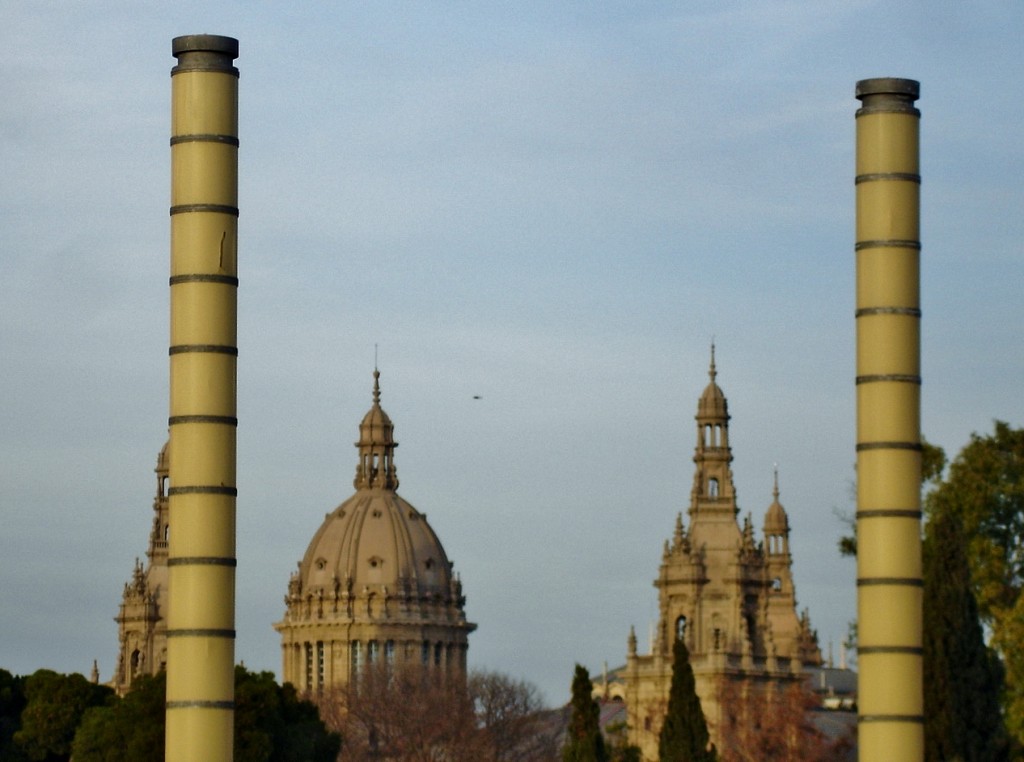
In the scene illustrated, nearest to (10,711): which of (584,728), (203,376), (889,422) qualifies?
(584,728)

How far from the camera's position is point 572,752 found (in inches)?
3957

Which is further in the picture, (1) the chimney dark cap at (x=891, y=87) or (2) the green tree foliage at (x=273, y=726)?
(2) the green tree foliage at (x=273, y=726)

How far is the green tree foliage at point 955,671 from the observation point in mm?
62812

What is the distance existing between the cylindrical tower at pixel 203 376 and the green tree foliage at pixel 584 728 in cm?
5312

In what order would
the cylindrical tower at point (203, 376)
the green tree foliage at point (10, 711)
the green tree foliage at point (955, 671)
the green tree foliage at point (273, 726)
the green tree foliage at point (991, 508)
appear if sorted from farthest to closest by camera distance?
the green tree foliage at point (10, 711) < the green tree foliage at point (273, 726) < the green tree foliage at point (991, 508) < the green tree foliage at point (955, 671) < the cylindrical tower at point (203, 376)

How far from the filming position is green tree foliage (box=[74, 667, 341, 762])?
93.8 m

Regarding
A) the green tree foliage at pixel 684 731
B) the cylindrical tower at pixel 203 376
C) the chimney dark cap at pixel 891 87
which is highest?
the chimney dark cap at pixel 891 87

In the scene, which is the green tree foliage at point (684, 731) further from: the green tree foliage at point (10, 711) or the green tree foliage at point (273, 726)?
the green tree foliage at point (10, 711)

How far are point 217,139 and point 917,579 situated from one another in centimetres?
1315

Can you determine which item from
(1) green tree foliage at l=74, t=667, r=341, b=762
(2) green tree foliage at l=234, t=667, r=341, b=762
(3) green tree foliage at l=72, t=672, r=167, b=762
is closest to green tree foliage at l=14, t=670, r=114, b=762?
(1) green tree foliage at l=74, t=667, r=341, b=762

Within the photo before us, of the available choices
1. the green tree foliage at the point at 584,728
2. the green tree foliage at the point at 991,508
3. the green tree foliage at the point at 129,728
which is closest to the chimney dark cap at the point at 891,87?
the green tree foliage at the point at 991,508

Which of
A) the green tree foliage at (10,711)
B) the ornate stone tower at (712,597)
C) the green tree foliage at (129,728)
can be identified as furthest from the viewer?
the ornate stone tower at (712,597)

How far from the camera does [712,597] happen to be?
158 meters

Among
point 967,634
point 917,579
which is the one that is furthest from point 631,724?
point 917,579
